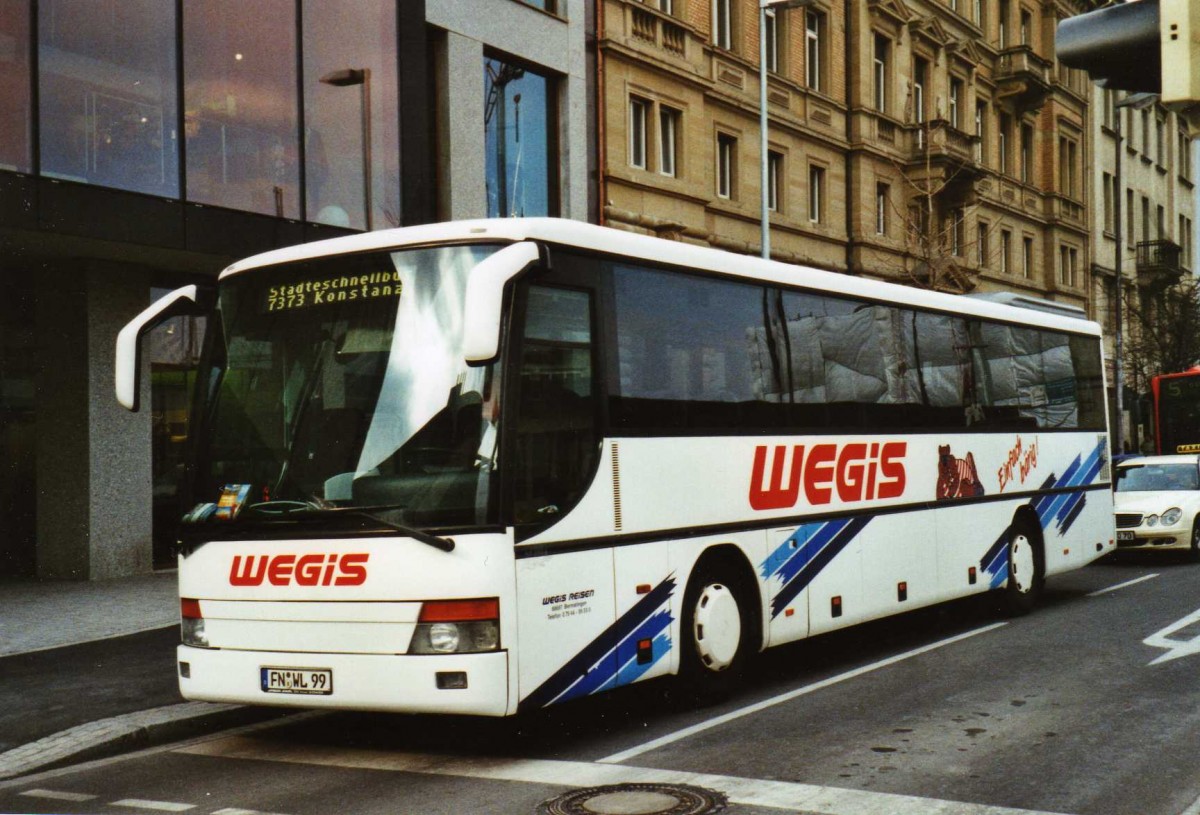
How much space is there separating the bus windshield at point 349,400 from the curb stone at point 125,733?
1412 millimetres

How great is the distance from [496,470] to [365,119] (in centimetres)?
1255

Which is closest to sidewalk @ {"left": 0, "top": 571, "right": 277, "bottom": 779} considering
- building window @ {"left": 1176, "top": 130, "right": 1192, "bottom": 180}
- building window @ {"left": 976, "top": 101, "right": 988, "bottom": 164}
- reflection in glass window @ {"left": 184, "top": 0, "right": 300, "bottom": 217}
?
reflection in glass window @ {"left": 184, "top": 0, "right": 300, "bottom": 217}

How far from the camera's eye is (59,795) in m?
7.16

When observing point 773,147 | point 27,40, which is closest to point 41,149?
point 27,40

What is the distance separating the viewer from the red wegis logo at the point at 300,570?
7441 mm

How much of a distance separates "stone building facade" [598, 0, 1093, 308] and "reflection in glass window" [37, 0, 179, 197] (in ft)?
28.0

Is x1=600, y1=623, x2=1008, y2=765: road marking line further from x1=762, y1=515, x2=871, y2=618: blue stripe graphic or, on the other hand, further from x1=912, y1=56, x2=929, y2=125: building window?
x1=912, y1=56, x2=929, y2=125: building window

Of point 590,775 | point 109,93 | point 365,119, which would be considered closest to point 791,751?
point 590,775

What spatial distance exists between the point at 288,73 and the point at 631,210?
7777 mm

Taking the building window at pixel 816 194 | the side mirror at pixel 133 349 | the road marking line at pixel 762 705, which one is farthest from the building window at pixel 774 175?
the side mirror at pixel 133 349

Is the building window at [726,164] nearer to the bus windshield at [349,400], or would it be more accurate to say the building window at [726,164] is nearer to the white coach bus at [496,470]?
the white coach bus at [496,470]

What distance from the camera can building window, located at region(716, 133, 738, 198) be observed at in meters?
27.5

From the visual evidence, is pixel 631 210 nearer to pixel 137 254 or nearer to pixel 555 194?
pixel 555 194

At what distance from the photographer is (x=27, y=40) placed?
14578mm
